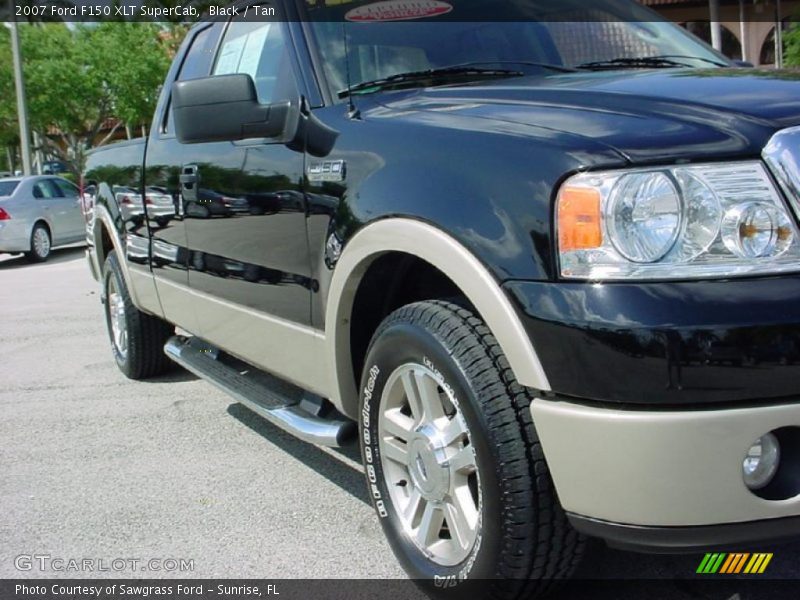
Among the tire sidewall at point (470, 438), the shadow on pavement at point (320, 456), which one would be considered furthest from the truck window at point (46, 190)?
the tire sidewall at point (470, 438)

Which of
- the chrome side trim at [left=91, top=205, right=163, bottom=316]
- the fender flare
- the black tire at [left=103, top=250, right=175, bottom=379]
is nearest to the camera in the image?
the chrome side trim at [left=91, top=205, right=163, bottom=316]

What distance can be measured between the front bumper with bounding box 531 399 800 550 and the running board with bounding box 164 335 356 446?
1172 mm

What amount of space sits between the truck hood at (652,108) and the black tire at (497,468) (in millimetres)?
555

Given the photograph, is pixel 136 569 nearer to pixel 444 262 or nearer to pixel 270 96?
pixel 444 262

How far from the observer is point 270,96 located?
11.8ft

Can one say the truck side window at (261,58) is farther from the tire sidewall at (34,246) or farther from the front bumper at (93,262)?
the tire sidewall at (34,246)

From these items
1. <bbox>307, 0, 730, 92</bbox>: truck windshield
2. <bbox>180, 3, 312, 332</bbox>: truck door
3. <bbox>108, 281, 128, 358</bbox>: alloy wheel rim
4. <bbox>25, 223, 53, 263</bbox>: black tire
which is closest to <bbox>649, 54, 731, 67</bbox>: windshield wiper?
<bbox>307, 0, 730, 92</bbox>: truck windshield

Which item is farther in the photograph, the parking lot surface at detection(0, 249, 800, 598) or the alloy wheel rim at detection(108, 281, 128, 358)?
the alloy wheel rim at detection(108, 281, 128, 358)

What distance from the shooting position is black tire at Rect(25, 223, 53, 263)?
1546 centimetres

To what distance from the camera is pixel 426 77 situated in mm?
3232

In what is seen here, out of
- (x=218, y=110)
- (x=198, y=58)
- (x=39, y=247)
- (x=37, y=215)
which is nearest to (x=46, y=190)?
(x=37, y=215)

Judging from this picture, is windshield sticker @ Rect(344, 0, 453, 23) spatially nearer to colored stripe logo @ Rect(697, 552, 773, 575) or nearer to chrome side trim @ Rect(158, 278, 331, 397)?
chrome side trim @ Rect(158, 278, 331, 397)

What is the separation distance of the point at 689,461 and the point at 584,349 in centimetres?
32

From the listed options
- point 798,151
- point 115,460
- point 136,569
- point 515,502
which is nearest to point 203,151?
point 115,460
